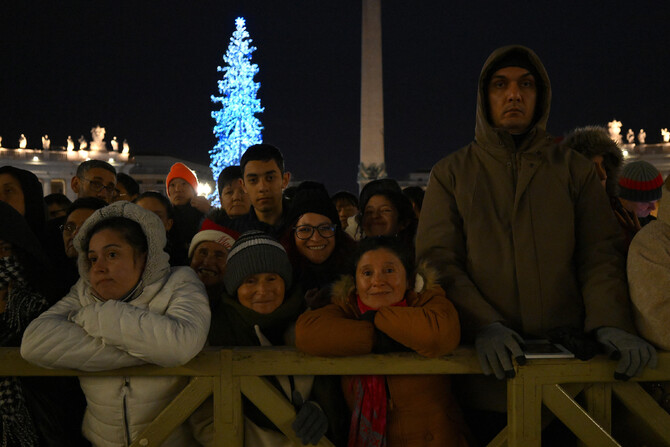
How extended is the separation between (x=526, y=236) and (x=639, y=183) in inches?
78.4

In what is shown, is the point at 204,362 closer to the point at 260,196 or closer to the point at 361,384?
the point at 361,384

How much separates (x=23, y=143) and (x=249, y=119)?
40354 millimetres

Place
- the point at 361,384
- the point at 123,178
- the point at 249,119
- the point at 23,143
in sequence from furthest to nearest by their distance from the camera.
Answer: the point at 23,143 → the point at 249,119 → the point at 123,178 → the point at 361,384

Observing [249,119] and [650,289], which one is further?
[249,119]

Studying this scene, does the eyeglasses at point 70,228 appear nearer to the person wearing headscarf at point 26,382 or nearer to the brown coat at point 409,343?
the person wearing headscarf at point 26,382

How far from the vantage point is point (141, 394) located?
7.50 ft

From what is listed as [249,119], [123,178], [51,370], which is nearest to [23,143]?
[249,119]

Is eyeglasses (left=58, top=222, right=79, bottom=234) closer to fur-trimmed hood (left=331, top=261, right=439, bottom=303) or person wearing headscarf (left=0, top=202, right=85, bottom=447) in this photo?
person wearing headscarf (left=0, top=202, right=85, bottom=447)

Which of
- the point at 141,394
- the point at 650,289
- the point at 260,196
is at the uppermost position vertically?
the point at 260,196

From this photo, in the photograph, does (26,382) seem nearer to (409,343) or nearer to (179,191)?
(409,343)

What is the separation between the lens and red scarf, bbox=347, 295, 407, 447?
7.18ft

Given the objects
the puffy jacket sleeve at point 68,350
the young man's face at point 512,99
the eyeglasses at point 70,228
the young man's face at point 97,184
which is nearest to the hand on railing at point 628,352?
the young man's face at point 512,99

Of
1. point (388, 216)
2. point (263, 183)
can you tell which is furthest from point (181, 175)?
point (388, 216)

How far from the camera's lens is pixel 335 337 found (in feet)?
6.97
